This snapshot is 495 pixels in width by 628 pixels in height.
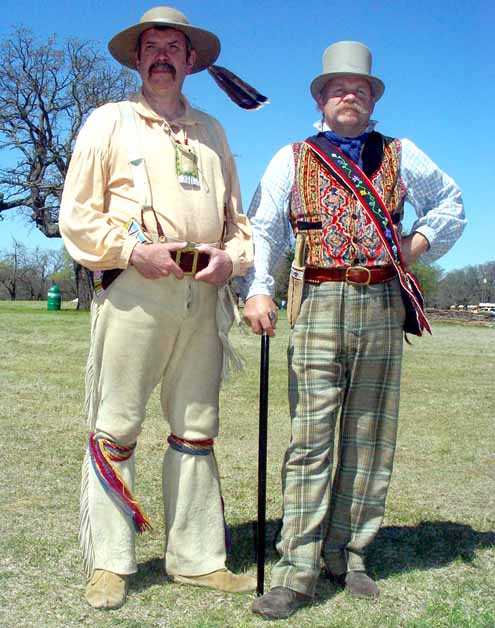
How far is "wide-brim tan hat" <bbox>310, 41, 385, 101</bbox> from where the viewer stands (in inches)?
121

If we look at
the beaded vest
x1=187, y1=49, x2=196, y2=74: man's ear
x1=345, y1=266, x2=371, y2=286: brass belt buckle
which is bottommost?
x1=345, y1=266, x2=371, y2=286: brass belt buckle

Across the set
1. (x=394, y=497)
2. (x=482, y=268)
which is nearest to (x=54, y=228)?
(x=394, y=497)

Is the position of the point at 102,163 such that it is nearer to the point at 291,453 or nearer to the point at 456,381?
the point at 291,453

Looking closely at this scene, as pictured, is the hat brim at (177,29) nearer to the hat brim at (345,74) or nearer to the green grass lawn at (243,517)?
the hat brim at (345,74)

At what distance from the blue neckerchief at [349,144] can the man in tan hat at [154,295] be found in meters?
0.51

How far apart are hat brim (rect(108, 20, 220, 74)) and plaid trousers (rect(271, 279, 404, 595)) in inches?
46.1

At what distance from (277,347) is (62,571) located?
33.8 ft

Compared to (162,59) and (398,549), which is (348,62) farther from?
(398,549)

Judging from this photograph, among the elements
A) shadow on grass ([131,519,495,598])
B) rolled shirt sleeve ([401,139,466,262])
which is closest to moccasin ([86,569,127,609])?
shadow on grass ([131,519,495,598])

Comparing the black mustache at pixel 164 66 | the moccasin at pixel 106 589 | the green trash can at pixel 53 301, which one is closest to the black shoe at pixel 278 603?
the moccasin at pixel 106 589

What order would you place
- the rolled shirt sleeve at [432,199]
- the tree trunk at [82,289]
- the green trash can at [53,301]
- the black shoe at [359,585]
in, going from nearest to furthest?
1. the black shoe at [359,585]
2. the rolled shirt sleeve at [432,199]
3. the green trash can at [53,301]
4. the tree trunk at [82,289]

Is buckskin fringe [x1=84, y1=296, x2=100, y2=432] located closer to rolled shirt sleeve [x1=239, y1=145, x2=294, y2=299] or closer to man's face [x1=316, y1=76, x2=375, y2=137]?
rolled shirt sleeve [x1=239, y1=145, x2=294, y2=299]

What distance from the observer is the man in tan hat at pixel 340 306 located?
3051mm

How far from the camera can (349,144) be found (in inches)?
124
